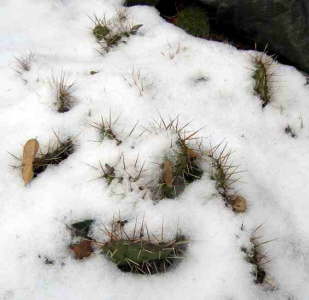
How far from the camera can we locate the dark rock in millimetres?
2668

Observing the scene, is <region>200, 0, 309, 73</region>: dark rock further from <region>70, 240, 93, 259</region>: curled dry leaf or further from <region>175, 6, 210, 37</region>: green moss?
<region>70, 240, 93, 259</region>: curled dry leaf

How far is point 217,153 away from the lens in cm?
233

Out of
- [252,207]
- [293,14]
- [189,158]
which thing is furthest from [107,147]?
[293,14]

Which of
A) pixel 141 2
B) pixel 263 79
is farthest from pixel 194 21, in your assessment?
pixel 263 79

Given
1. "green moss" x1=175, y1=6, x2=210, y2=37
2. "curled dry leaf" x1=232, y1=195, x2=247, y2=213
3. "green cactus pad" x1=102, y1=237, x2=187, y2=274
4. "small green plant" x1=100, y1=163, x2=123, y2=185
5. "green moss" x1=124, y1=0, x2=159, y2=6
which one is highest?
"green moss" x1=175, y1=6, x2=210, y2=37

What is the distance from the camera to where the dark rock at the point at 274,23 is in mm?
2668

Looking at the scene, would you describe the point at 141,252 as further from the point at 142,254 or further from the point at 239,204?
the point at 239,204

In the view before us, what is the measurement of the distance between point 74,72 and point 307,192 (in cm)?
189

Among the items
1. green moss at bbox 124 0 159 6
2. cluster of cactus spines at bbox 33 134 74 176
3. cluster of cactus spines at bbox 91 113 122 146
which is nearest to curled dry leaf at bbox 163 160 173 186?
cluster of cactus spines at bbox 91 113 122 146

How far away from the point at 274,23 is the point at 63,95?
5.62 ft

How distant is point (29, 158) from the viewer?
2.23 m

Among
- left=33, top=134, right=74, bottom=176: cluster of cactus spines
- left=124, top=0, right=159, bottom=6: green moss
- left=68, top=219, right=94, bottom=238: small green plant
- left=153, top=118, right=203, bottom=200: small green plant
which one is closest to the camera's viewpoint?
left=68, top=219, right=94, bottom=238: small green plant

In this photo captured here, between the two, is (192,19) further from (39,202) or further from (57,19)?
(39,202)

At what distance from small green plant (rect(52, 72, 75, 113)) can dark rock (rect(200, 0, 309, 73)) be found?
55.1 inches
